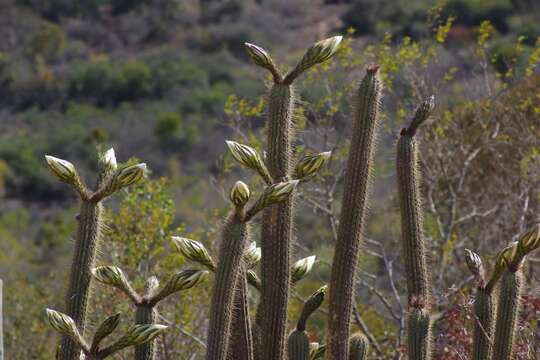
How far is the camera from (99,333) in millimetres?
4281

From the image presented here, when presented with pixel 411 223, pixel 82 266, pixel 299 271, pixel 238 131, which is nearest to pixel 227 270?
pixel 82 266

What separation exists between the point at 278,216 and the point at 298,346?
57 centimetres

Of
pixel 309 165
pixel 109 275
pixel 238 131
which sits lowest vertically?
pixel 109 275

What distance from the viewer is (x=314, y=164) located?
179 inches

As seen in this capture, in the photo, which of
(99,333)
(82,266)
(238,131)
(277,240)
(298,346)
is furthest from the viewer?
(238,131)

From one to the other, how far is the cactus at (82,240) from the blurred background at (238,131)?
3.24ft

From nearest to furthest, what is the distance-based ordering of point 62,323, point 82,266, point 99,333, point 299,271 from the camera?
point 62,323, point 99,333, point 82,266, point 299,271

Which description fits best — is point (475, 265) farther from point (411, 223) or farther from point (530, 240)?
point (411, 223)

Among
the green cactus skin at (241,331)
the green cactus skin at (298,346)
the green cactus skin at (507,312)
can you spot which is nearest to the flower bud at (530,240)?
the green cactus skin at (507,312)

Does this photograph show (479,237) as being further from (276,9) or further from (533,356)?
(276,9)

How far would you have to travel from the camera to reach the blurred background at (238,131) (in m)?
9.45

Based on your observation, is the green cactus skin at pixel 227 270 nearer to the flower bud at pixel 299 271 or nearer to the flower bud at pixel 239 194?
the flower bud at pixel 239 194

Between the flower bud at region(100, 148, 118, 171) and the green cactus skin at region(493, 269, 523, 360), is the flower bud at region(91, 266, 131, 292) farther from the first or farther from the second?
the green cactus skin at region(493, 269, 523, 360)

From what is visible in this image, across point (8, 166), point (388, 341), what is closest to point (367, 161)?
point (388, 341)
